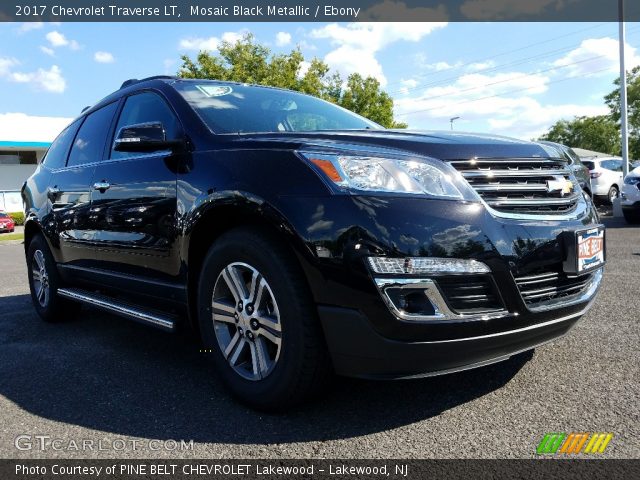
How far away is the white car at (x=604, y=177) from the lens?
564 inches

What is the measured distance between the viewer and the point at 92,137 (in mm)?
4266

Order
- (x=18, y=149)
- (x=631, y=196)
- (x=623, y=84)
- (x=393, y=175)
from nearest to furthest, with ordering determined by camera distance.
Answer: (x=393, y=175) < (x=631, y=196) < (x=623, y=84) < (x=18, y=149)

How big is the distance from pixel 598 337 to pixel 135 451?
9.25 feet

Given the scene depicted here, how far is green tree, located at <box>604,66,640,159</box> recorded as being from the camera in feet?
162

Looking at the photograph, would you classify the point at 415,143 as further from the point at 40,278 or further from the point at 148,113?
the point at 40,278

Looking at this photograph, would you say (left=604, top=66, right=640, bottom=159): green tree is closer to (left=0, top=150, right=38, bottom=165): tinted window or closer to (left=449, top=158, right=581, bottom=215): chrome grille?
(left=0, top=150, right=38, bottom=165): tinted window

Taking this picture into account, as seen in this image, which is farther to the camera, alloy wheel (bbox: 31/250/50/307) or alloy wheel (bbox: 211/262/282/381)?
alloy wheel (bbox: 31/250/50/307)

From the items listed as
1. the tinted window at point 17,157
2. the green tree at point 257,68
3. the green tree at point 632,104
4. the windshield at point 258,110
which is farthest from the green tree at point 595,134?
the windshield at point 258,110

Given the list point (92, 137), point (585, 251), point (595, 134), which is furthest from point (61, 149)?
point (595, 134)

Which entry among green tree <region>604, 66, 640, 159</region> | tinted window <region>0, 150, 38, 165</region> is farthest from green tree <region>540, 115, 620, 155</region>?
tinted window <region>0, 150, 38, 165</region>

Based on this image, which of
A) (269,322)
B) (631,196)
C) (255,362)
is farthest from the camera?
(631,196)

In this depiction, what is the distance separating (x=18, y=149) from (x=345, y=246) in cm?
4029

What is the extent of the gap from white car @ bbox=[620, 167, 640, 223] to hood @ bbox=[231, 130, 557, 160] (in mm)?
9217

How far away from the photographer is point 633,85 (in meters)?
49.6
